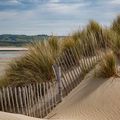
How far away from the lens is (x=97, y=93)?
42.1 ft

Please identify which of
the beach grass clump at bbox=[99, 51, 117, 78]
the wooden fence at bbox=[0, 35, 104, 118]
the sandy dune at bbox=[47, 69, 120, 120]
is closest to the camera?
the sandy dune at bbox=[47, 69, 120, 120]

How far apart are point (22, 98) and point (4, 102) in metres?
0.53

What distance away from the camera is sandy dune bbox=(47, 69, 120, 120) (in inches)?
468

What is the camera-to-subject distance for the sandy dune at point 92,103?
39.0 ft

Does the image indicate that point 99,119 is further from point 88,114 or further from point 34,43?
point 34,43

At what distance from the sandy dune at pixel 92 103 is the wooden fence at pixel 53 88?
312 mm

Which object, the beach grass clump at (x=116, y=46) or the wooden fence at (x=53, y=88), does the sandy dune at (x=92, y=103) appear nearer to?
the wooden fence at (x=53, y=88)

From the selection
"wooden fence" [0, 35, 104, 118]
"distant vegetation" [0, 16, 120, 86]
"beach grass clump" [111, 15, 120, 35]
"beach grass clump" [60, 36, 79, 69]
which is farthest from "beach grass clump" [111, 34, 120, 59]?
"beach grass clump" [111, 15, 120, 35]

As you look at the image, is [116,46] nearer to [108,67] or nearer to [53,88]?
[108,67]

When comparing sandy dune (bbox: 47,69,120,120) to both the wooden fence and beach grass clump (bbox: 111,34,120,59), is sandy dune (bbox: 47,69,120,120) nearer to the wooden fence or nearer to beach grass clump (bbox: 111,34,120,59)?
the wooden fence

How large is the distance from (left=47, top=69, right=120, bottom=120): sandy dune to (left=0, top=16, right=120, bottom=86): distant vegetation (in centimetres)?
51

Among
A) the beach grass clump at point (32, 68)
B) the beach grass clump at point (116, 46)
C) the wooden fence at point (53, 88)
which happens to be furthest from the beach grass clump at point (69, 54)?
the beach grass clump at point (116, 46)

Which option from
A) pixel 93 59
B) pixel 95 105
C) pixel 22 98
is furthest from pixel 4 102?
pixel 93 59

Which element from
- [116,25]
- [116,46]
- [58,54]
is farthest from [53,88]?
[116,25]
